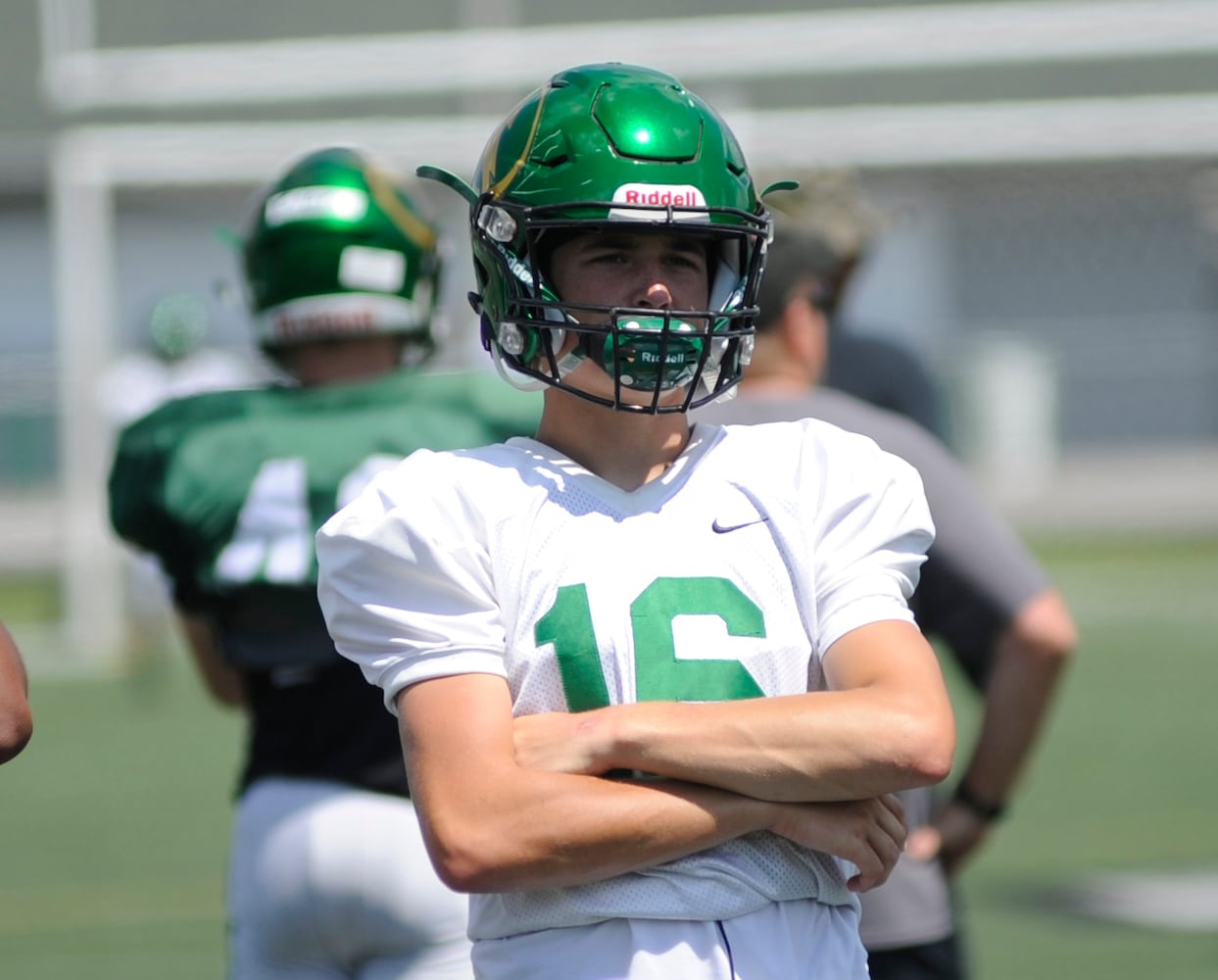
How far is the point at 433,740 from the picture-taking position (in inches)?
84.4

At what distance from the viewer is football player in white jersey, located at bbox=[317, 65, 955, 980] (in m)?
2.10

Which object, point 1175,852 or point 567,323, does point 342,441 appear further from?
point 1175,852

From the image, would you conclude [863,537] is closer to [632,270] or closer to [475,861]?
[632,270]

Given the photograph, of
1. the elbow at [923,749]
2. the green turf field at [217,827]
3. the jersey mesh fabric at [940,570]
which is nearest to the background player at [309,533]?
the jersey mesh fabric at [940,570]

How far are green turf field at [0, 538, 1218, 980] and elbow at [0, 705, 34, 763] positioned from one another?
3397 mm

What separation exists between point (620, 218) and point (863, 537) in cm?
48

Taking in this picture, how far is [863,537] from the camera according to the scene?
2271mm

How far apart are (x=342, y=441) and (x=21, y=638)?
10571 mm

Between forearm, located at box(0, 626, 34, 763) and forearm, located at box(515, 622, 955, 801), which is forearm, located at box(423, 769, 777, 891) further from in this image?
forearm, located at box(0, 626, 34, 763)

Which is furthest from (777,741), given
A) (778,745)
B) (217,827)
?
(217,827)

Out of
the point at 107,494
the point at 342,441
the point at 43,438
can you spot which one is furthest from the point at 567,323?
the point at 43,438

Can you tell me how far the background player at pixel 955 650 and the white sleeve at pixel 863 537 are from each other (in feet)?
3.14

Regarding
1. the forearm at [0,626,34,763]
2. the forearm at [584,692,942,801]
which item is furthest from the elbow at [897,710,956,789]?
the forearm at [0,626,34,763]

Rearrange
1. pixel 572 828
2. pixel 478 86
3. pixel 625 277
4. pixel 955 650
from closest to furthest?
pixel 572 828, pixel 625 277, pixel 955 650, pixel 478 86
